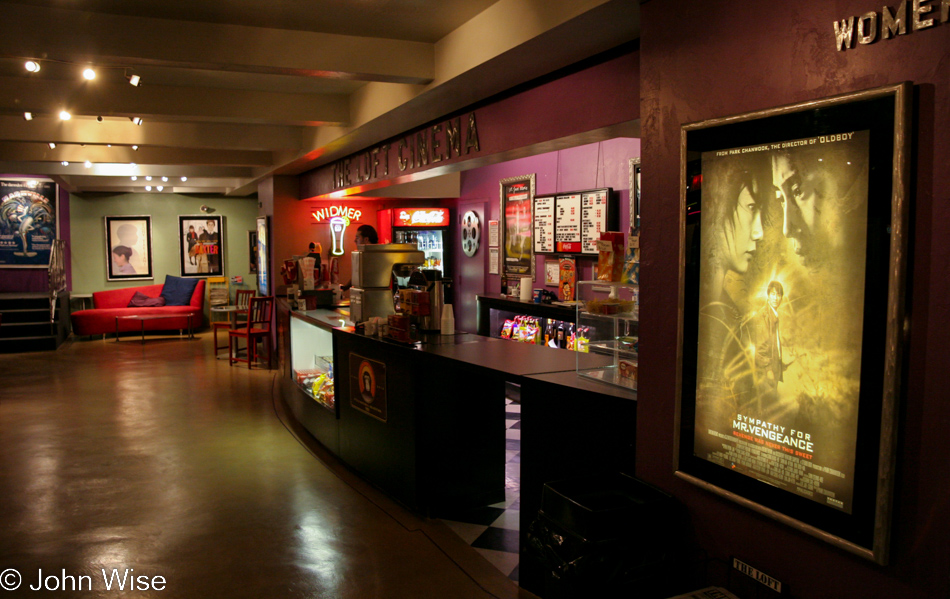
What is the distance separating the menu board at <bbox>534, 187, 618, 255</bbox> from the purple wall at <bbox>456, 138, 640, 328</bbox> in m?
0.11

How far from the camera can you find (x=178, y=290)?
1467 centimetres

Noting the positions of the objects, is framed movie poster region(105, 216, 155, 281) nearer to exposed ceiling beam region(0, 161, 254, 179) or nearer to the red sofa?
the red sofa

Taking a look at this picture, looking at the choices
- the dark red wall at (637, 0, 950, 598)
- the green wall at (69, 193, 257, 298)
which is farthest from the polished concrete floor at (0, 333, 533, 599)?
the green wall at (69, 193, 257, 298)

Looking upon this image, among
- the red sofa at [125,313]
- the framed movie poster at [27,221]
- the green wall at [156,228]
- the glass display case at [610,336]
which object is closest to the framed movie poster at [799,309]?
the glass display case at [610,336]

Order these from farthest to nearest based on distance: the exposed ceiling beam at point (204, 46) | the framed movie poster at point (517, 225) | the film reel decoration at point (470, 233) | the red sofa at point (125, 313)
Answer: the red sofa at point (125, 313) → the film reel decoration at point (470, 233) → the framed movie poster at point (517, 225) → the exposed ceiling beam at point (204, 46)

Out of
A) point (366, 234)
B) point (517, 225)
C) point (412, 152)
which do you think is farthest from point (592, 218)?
point (366, 234)

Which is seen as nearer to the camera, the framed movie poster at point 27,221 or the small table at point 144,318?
the small table at point 144,318

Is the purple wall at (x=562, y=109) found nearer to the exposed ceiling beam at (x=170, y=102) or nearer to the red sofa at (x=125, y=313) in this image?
the exposed ceiling beam at (x=170, y=102)

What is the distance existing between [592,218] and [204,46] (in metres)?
3.94

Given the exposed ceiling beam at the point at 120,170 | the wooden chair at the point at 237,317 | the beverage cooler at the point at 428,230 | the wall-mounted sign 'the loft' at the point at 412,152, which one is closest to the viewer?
the wall-mounted sign 'the loft' at the point at 412,152

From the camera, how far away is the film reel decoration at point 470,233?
30.0 feet

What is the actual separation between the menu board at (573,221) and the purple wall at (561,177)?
0.11 m

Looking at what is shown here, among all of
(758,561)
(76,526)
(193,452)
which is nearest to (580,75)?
(758,561)

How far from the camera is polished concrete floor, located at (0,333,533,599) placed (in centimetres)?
370
